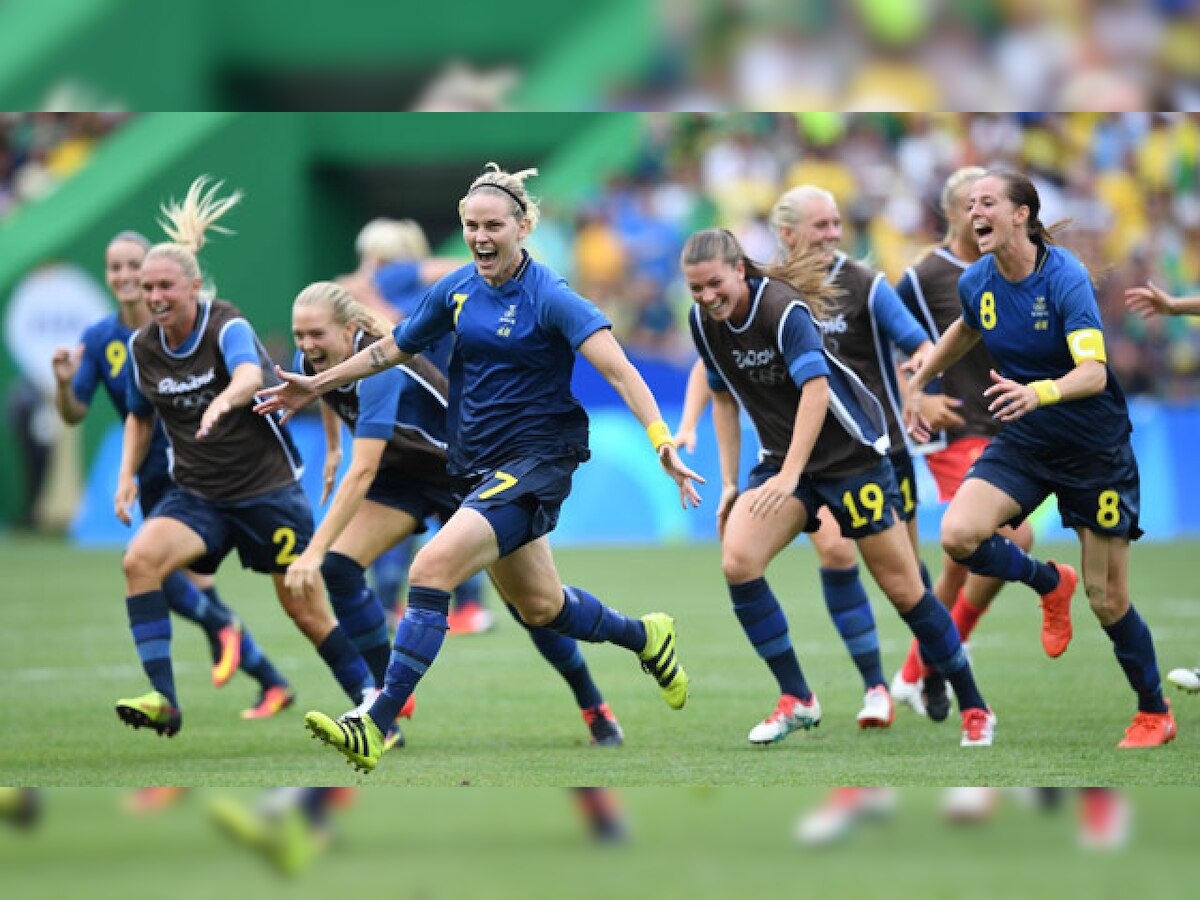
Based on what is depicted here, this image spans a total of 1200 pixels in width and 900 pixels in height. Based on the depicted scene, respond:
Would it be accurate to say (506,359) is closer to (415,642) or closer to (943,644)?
(415,642)

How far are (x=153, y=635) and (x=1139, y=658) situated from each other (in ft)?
12.1

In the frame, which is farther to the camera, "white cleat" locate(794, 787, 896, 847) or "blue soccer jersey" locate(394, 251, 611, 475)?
"blue soccer jersey" locate(394, 251, 611, 475)

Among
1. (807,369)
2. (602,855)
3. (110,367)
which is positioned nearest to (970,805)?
(602,855)

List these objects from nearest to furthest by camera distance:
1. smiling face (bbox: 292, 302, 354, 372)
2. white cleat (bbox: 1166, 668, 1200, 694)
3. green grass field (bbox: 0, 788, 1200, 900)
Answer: green grass field (bbox: 0, 788, 1200, 900)
smiling face (bbox: 292, 302, 354, 372)
white cleat (bbox: 1166, 668, 1200, 694)

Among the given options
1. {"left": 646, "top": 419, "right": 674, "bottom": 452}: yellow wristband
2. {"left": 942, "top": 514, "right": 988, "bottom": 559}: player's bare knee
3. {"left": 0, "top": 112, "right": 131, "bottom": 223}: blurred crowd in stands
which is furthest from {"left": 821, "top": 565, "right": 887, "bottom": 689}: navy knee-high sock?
{"left": 0, "top": 112, "right": 131, "bottom": 223}: blurred crowd in stands

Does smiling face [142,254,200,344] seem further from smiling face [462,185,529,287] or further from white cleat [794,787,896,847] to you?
white cleat [794,787,896,847]

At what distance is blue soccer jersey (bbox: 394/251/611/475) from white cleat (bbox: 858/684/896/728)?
1830 mm

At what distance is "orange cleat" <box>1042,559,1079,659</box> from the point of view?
243 inches

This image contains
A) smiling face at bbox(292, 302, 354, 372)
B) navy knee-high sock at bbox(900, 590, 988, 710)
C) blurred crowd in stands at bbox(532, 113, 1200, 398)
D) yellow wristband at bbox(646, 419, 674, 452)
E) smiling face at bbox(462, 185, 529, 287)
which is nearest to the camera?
yellow wristband at bbox(646, 419, 674, 452)

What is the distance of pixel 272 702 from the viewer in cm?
723

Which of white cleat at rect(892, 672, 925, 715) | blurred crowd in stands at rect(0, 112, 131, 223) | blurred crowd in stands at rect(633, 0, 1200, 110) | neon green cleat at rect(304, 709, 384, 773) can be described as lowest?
neon green cleat at rect(304, 709, 384, 773)

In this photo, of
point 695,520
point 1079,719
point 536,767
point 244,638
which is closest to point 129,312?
point 244,638

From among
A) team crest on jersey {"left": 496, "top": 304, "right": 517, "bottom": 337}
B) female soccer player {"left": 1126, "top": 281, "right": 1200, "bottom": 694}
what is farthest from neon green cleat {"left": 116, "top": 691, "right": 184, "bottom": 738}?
female soccer player {"left": 1126, "top": 281, "right": 1200, "bottom": 694}

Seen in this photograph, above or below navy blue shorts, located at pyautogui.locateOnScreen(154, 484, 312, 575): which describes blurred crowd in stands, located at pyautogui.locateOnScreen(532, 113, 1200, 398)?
above
